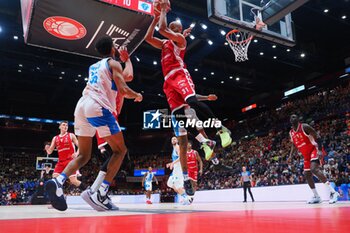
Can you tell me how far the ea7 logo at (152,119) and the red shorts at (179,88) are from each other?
22.2 meters

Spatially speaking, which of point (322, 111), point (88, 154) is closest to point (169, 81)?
point (88, 154)

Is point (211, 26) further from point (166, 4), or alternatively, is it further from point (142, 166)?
point (142, 166)

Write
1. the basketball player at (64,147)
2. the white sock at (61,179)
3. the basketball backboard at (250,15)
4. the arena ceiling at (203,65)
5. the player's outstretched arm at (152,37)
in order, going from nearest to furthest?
the white sock at (61,179) < the player's outstretched arm at (152,37) < the basketball backboard at (250,15) < the basketball player at (64,147) < the arena ceiling at (203,65)

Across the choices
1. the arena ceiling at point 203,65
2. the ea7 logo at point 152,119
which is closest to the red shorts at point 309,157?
the arena ceiling at point 203,65

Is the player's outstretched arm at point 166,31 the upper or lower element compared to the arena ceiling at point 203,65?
lower

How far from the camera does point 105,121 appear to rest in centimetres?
329

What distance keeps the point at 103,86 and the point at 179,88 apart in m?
0.96

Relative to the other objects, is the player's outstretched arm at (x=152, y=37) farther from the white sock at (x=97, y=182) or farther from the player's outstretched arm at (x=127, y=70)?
the white sock at (x=97, y=182)

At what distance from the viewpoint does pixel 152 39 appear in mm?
4051

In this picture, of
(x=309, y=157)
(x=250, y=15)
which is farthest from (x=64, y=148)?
(x=309, y=157)

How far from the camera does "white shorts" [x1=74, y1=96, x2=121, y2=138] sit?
10.8 feet

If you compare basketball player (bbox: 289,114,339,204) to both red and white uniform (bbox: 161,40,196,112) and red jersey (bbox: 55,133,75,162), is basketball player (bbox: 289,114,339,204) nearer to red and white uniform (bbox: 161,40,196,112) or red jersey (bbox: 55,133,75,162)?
red and white uniform (bbox: 161,40,196,112)

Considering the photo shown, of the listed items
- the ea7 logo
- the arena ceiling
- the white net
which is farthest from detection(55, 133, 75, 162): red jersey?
the ea7 logo

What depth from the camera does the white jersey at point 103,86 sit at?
3369 millimetres
